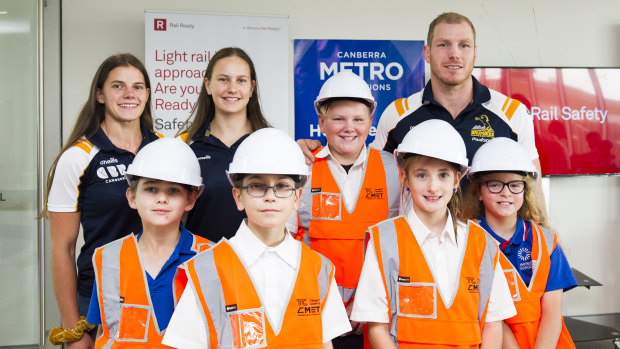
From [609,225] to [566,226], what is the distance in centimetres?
42

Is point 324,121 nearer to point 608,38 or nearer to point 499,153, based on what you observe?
point 499,153

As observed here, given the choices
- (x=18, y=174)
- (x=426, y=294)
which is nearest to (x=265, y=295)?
(x=426, y=294)

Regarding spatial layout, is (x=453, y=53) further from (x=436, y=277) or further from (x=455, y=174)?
(x=436, y=277)

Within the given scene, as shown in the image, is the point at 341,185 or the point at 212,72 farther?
the point at 212,72

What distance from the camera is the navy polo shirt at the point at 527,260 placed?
2.14 metres

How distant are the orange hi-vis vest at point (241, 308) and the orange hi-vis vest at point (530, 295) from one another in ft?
2.79

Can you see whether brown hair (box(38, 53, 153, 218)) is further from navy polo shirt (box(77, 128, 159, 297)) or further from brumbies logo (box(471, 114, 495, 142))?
brumbies logo (box(471, 114, 495, 142))

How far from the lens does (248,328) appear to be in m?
1.58

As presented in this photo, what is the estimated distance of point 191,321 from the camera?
1584 mm

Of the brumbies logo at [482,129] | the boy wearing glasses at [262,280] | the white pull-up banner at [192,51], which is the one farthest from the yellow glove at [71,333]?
the white pull-up banner at [192,51]

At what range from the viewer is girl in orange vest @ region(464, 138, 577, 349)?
209cm

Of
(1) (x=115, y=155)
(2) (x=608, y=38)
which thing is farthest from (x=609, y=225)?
(1) (x=115, y=155)

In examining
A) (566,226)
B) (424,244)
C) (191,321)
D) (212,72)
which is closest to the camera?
(191,321)

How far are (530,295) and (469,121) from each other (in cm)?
86
